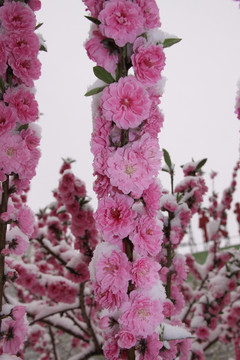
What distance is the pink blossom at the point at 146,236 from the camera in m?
1.14

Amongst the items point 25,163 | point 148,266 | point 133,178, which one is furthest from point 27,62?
point 148,266

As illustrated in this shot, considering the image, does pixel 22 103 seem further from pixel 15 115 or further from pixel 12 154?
pixel 12 154

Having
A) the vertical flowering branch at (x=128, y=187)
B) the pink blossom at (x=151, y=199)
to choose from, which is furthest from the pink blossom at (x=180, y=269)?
the pink blossom at (x=151, y=199)

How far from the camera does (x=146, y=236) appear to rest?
1137mm

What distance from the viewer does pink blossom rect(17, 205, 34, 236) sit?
5.32 ft

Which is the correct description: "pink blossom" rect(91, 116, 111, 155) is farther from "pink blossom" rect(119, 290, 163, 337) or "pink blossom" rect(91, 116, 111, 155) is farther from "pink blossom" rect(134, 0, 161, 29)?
"pink blossom" rect(119, 290, 163, 337)

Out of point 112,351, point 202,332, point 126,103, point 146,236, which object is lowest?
point 202,332

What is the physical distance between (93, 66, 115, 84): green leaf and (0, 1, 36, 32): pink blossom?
0.58 metres

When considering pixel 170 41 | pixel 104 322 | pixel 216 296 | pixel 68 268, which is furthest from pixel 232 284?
pixel 170 41

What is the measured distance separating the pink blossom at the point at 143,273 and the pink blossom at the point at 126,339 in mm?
162

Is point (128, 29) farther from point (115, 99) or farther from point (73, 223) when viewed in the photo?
point (73, 223)

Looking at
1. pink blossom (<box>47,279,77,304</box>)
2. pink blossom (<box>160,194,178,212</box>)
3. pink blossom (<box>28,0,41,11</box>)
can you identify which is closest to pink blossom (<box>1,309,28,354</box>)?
pink blossom (<box>160,194,178,212</box>)

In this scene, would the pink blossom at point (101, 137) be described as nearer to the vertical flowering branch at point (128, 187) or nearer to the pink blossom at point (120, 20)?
the vertical flowering branch at point (128, 187)

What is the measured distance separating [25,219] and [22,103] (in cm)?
57
